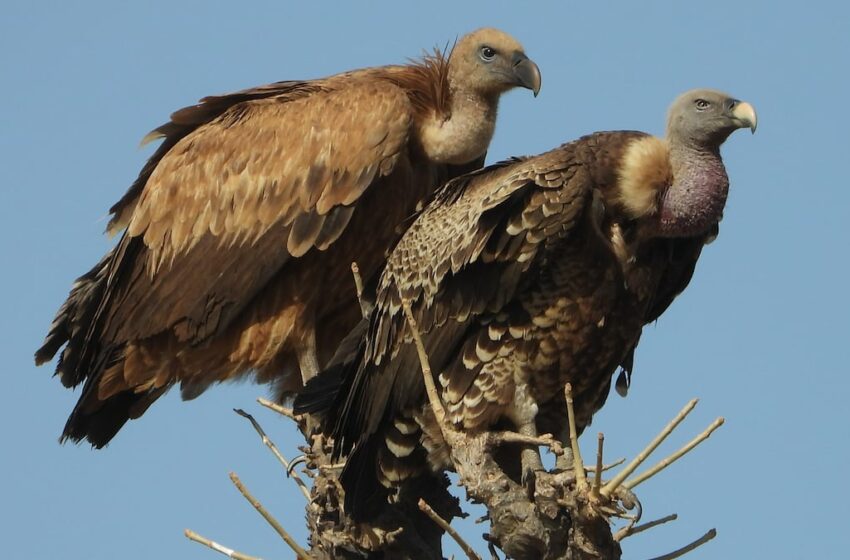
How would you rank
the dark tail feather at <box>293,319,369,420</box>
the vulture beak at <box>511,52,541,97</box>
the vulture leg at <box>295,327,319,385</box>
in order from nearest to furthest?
the dark tail feather at <box>293,319,369,420</box>, the vulture beak at <box>511,52,541,97</box>, the vulture leg at <box>295,327,319,385</box>

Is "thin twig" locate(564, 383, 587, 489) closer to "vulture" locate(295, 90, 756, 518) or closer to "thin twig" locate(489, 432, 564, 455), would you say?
"thin twig" locate(489, 432, 564, 455)

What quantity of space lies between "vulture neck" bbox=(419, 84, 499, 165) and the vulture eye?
204mm

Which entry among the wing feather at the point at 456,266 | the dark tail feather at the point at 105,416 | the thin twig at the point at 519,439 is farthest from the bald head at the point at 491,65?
the dark tail feather at the point at 105,416

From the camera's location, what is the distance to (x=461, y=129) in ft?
33.2

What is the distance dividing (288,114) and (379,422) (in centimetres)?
262

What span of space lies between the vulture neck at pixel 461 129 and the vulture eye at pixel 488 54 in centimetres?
20

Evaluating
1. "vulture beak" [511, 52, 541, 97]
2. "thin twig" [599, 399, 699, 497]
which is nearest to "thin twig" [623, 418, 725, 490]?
"thin twig" [599, 399, 699, 497]

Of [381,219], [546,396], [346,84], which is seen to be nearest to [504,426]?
[546,396]

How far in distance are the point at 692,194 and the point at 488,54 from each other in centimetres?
A: 203

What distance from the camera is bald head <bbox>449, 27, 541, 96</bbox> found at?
396 inches

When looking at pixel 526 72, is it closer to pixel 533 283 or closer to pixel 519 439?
pixel 533 283

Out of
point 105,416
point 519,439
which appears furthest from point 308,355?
point 519,439

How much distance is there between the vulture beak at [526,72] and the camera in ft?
32.7

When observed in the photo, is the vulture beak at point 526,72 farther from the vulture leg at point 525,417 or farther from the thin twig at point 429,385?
the thin twig at point 429,385
